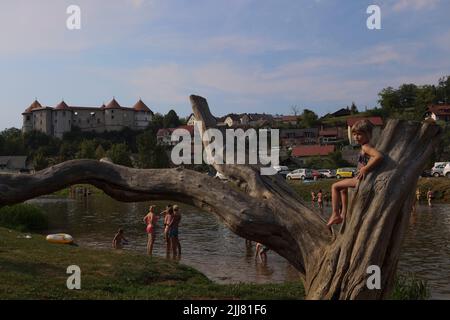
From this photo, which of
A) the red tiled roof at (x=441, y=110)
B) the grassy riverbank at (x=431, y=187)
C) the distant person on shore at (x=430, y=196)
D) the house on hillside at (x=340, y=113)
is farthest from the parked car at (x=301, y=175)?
the house on hillside at (x=340, y=113)

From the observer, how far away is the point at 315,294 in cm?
571

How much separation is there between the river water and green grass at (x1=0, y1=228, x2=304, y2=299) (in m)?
1.67

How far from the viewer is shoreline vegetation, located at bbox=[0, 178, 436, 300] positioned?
9.76 m

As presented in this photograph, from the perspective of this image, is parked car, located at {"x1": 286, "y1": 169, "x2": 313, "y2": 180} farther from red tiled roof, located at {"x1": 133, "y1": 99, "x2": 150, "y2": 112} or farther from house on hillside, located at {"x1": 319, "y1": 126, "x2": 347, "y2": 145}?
red tiled roof, located at {"x1": 133, "y1": 99, "x2": 150, "y2": 112}

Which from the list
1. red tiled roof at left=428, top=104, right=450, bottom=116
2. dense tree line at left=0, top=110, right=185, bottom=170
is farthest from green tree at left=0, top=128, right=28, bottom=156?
red tiled roof at left=428, top=104, right=450, bottom=116

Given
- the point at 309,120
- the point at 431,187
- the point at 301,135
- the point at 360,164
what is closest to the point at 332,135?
the point at 301,135

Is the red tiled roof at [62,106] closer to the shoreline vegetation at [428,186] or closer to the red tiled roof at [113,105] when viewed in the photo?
the red tiled roof at [113,105]

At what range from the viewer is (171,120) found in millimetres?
162750

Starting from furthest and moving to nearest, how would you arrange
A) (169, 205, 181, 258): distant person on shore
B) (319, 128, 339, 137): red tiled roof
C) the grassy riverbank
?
(319, 128, 339, 137): red tiled roof
the grassy riverbank
(169, 205, 181, 258): distant person on shore

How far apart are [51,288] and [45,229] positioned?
19085 mm

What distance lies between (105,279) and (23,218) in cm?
1761

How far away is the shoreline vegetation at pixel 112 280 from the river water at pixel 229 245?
167 centimetres

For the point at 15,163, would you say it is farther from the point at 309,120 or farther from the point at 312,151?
the point at 309,120

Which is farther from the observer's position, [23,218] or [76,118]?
[76,118]
